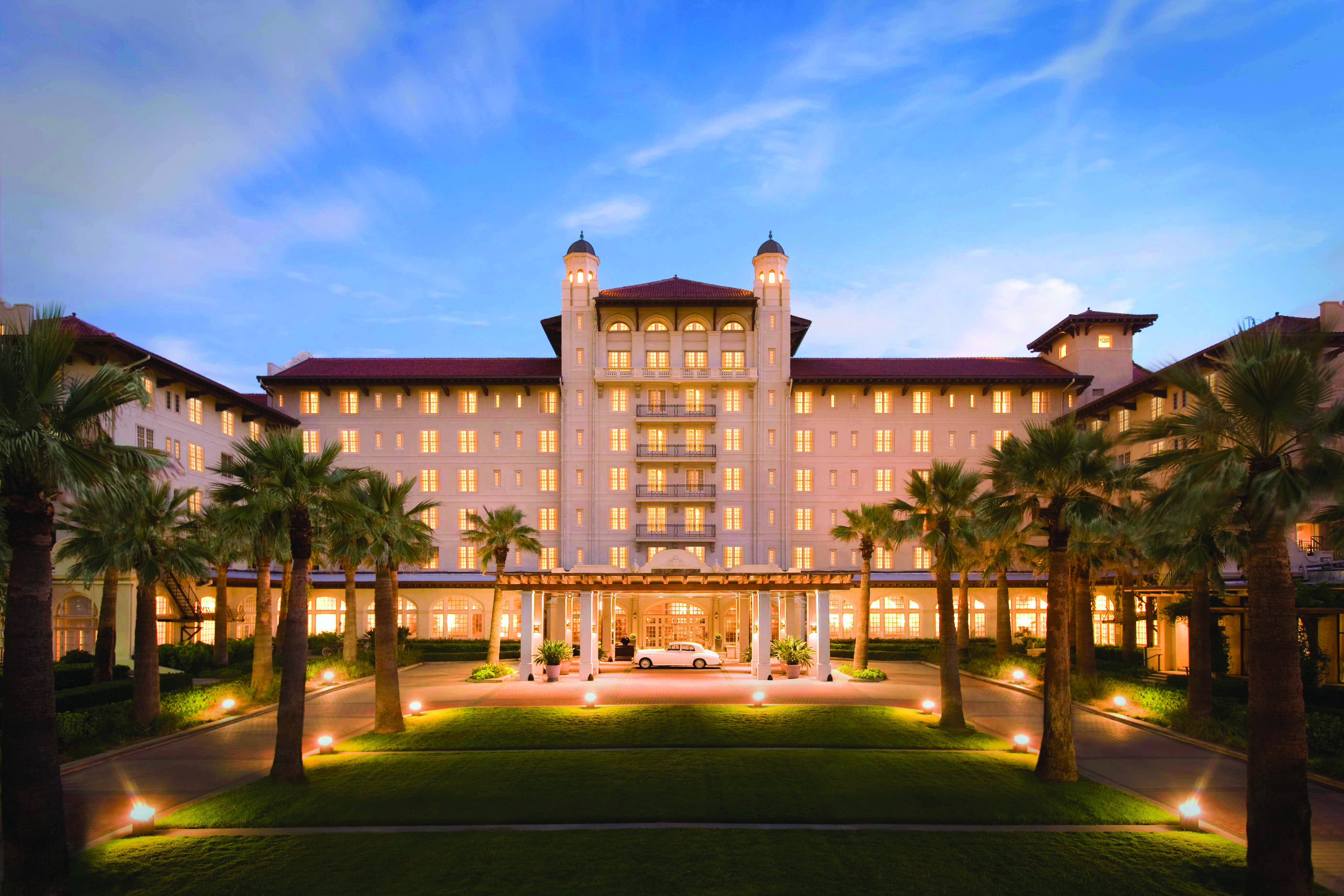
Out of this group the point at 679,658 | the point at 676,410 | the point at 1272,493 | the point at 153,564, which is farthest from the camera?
the point at 676,410

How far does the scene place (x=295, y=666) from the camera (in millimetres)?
18172

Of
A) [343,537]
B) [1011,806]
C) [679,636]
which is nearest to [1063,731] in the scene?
[1011,806]

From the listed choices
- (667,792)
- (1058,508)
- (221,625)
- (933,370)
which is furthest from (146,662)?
(933,370)

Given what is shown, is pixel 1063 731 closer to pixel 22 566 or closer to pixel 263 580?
pixel 22 566

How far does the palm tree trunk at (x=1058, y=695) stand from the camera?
1783 cm

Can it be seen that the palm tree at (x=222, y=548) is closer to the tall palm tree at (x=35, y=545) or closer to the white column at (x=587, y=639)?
the tall palm tree at (x=35, y=545)

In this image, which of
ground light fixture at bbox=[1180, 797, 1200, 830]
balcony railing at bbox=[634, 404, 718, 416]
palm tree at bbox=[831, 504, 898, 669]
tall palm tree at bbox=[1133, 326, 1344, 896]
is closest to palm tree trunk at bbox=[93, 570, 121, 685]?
palm tree at bbox=[831, 504, 898, 669]

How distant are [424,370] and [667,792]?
4407cm

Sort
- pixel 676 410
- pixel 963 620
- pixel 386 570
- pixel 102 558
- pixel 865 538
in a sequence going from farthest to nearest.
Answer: pixel 676 410 → pixel 865 538 → pixel 963 620 → pixel 102 558 → pixel 386 570

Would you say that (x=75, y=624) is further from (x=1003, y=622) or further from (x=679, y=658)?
(x=1003, y=622)

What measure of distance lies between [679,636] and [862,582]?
1817cm

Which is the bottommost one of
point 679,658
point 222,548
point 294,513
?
point 679,658

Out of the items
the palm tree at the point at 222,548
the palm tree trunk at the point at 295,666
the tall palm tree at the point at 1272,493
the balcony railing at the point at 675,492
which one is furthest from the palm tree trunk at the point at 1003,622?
the palm tree at the point at 222,548

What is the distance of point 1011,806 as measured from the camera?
1605cm
